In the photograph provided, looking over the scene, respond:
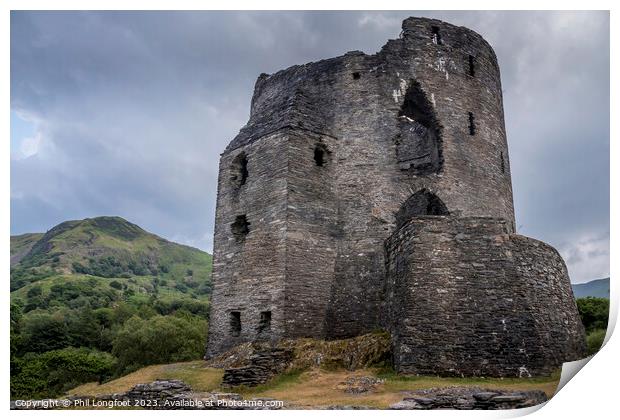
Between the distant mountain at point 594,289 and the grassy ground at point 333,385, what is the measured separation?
2.15 meters

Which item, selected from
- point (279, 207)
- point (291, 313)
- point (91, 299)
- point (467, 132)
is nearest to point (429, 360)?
point (291, 313)

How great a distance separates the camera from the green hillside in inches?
1007

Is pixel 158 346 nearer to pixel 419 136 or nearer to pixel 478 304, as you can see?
pixel 419 136

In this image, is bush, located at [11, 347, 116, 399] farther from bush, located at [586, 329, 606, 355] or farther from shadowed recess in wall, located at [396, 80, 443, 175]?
bush, located at [586, 329, 606, 355]

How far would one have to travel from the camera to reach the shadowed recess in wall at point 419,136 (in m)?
18.8

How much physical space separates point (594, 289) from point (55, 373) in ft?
66.0

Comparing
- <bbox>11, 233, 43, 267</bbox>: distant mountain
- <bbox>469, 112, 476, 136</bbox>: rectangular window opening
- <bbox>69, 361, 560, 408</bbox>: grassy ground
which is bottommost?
<bbox>69, 361, 560, 408</bbox>: grassy ground

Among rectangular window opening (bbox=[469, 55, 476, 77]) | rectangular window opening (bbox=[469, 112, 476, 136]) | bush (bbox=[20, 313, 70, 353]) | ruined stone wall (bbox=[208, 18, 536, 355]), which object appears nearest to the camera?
ruined stone wall (bbox=[208, 18, 536, 355])

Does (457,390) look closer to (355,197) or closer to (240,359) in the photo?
(240,359)

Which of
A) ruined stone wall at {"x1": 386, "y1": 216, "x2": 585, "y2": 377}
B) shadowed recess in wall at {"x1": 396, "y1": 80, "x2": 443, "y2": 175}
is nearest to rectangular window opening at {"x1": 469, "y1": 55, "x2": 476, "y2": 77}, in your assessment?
shadowed recess in wall at {"x1": 396, "y1": 80, "x2": 443, "y2": 175}

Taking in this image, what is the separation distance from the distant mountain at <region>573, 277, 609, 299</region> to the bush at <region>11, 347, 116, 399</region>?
1679 cm

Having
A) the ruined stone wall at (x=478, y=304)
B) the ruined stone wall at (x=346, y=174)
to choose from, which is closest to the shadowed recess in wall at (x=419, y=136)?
the ruined stone wall at (x=346, y=174)

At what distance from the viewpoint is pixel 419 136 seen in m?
21.9

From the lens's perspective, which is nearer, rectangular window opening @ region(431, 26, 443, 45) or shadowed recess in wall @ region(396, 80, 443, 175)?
shadowed recess in wall @ region(396, 80, 443, 175)
